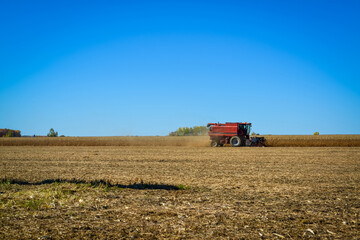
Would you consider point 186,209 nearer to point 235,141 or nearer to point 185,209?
point 185,209

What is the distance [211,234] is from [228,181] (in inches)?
237

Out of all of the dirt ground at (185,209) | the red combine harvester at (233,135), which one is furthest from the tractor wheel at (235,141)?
the dirt ground at (185,209)

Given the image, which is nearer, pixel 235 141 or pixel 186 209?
pixel 186 209

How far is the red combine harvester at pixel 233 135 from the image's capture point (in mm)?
34438

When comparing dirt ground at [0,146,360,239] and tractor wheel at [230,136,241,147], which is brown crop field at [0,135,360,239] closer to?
dirt ground at [0,146,360,239]

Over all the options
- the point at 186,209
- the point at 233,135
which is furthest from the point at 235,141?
the point at 186,209

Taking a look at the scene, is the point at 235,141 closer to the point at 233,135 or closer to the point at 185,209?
the point at 233,135

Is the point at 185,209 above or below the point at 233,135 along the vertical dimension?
below

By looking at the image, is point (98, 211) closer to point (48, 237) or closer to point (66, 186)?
point (48, 237)

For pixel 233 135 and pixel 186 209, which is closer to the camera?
pixel 186 209

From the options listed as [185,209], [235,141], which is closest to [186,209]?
[185,209]

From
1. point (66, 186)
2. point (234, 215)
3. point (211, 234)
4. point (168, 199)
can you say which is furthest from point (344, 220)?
point (66, 186)

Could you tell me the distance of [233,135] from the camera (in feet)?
114

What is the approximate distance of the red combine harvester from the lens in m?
34.4
